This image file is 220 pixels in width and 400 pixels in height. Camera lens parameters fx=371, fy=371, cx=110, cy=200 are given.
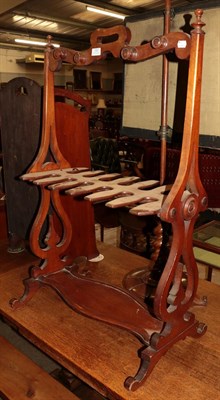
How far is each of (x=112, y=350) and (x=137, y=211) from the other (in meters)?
0.47

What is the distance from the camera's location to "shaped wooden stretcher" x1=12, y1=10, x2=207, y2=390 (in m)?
0.93

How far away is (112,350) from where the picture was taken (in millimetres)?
1117

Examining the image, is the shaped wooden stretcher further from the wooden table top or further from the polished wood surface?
the polished wood surface

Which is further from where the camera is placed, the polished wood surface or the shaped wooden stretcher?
the polished wood surface

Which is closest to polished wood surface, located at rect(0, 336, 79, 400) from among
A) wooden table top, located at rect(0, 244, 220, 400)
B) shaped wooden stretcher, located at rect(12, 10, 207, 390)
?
wooden table top, located at rect(0, 244, 220, 400)

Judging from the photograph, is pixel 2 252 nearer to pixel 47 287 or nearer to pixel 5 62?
pixel 47 287

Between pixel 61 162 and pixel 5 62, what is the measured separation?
9.54m

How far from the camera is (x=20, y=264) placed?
171 cm

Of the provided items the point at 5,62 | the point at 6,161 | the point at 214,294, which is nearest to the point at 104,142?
the point at 6,161

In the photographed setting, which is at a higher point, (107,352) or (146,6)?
(146,6)

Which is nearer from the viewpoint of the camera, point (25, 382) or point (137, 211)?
point (137, 211)

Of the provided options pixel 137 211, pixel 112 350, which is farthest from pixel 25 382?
pixel 137 211

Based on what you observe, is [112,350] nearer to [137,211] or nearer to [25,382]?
[25,382]

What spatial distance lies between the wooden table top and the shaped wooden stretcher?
4 centimetres
